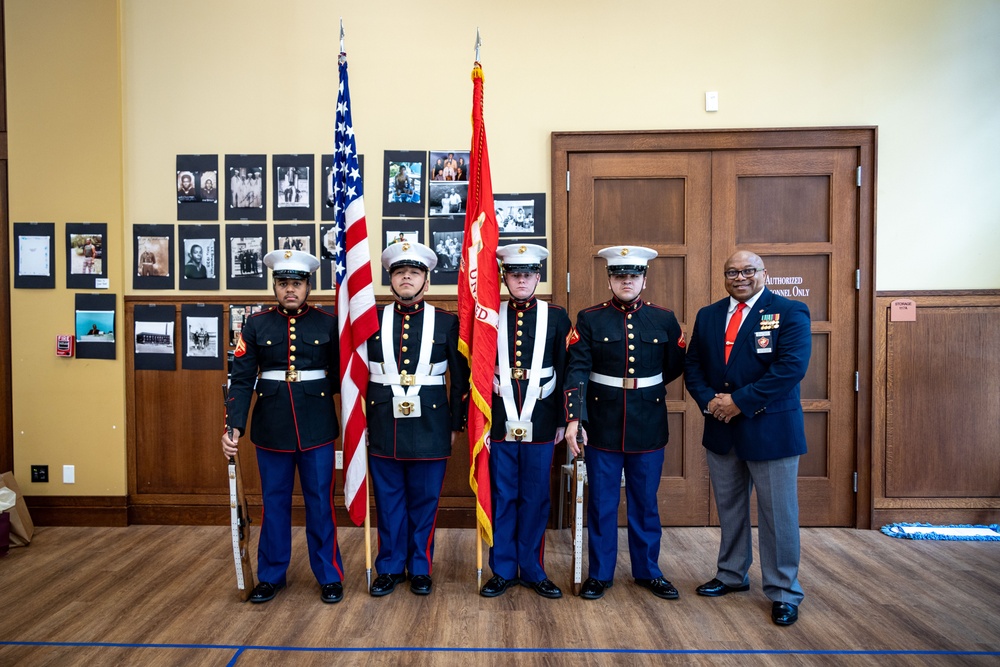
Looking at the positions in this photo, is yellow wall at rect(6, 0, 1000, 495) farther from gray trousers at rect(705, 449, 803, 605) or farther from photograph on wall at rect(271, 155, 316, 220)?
gray trousers at rect(705, 449, 803, 605)

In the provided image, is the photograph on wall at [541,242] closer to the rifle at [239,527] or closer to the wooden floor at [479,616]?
the wooden floor at [479,616]

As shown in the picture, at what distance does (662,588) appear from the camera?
2975 millimetres

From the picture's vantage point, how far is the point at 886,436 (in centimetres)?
395

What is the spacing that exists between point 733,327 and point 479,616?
5.89ft

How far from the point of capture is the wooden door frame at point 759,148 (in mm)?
3896

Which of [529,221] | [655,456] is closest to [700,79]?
[529,221]

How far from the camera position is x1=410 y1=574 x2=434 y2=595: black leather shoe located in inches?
117

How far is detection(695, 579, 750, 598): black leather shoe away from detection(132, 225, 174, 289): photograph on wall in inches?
146

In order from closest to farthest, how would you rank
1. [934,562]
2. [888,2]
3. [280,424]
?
1. [280,424]
2. [934,562]
3. [888,2]

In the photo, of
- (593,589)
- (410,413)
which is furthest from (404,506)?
(593,589)

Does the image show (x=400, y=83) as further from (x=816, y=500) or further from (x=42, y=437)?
(x=816, y=500)

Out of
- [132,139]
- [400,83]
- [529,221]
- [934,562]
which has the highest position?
[400,83]

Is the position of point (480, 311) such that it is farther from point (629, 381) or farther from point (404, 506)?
point (404, 506)

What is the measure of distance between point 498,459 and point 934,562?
2.58 m
